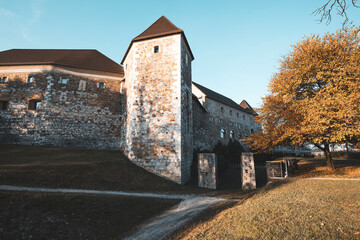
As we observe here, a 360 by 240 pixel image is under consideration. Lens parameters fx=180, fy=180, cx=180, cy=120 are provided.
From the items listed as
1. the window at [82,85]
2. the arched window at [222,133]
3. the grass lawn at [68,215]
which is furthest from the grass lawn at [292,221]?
the arched window at [222,133]

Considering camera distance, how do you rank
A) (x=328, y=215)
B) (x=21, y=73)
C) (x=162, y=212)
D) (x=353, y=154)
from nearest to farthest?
(x=328, y=215) < (x=162, y=212) < (x=21, y=73) < (x=353, y=154)

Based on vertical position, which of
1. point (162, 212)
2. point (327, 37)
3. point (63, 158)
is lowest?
point (162, 212)

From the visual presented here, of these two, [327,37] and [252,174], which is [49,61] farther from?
[327,37]

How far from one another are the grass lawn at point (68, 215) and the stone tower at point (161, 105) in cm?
560

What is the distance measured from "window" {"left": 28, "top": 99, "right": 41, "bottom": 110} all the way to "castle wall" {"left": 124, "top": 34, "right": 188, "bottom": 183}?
9.36m

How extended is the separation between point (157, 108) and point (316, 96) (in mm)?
10586

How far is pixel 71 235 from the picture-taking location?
5.32 metres

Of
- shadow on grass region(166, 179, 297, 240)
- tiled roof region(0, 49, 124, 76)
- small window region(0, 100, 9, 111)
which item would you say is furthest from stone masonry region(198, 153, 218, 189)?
small window region(0, 100, 9, 111)

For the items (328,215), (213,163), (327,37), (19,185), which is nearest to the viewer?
(328,215)

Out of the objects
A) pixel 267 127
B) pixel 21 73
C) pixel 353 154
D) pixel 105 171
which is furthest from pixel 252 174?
pixel 353 154

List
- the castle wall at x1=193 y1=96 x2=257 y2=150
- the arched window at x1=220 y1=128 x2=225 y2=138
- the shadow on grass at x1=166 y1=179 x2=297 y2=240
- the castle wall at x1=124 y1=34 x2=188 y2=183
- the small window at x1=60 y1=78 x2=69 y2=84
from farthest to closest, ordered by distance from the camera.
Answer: the arched window at x1=220 y1=128 x2=225 y2=138 < the castle wall at x1=193 y1=96 x2=257 y2=150 < the small window at x1=60 y1=78 x2=69 y2=84 < the castle wall at x1=124 y1=34 x2=188 y2=183 < the shadow on grass at x1=166 y1=179 x2=297 y2=240

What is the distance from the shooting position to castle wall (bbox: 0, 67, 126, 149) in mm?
15930

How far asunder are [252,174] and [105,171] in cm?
949

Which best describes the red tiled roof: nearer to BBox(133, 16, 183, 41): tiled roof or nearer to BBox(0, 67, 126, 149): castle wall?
BBox(133, 16, 183, 41): tiled roof
